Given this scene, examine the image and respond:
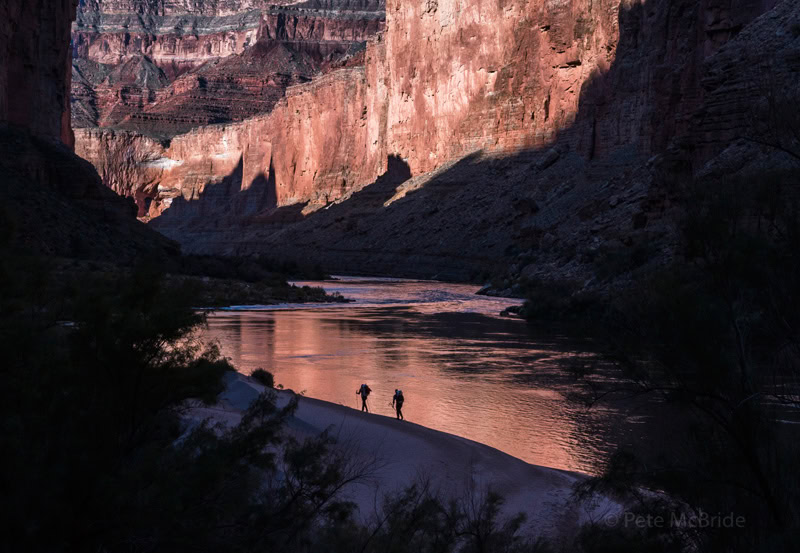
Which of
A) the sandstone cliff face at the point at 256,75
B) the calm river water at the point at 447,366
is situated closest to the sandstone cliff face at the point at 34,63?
the calm river water at the point at 447,366

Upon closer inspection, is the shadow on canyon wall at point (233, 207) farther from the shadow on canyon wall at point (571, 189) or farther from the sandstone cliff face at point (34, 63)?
the sandstone cliff face at point (34, 63)

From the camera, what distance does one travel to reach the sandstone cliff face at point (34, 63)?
1655 inches

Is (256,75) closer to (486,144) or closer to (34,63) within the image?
(486,144)

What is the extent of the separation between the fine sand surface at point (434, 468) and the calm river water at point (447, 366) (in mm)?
1096

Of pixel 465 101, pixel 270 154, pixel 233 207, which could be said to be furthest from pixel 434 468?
pixel 233 207

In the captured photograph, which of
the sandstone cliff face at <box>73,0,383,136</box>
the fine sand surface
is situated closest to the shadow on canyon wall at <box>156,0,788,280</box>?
the fine sand surface

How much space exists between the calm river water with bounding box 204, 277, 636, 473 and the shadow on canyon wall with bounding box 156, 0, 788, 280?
6.70 m

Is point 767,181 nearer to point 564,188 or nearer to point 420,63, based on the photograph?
point 564,188

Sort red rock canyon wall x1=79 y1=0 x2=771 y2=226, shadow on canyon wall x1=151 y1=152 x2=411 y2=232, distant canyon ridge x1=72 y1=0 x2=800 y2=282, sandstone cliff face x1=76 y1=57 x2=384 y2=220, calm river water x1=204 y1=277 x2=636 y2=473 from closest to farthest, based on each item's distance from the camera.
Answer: calm river water x1=204 y1=277 x2=636 y2=473, distant canyon ridge x1=72 y1=0 x2=800 y2=282, red rock canyon wall x1=79 y1=0 x2=771 y2=226, sandstone cliff face x1=76 y1=57 x2=384 y2=220, shadow on canyon wall x1=151 y1=152 x2=411 y2=232

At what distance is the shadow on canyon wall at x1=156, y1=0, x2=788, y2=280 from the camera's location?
37.4 metres

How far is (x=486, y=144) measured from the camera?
6888 centimetres

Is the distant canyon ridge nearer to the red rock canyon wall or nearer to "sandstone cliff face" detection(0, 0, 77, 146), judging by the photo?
the red rock canyon wall

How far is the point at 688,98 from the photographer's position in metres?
41.9

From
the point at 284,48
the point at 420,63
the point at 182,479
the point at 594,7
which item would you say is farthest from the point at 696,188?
the point at 284,48
